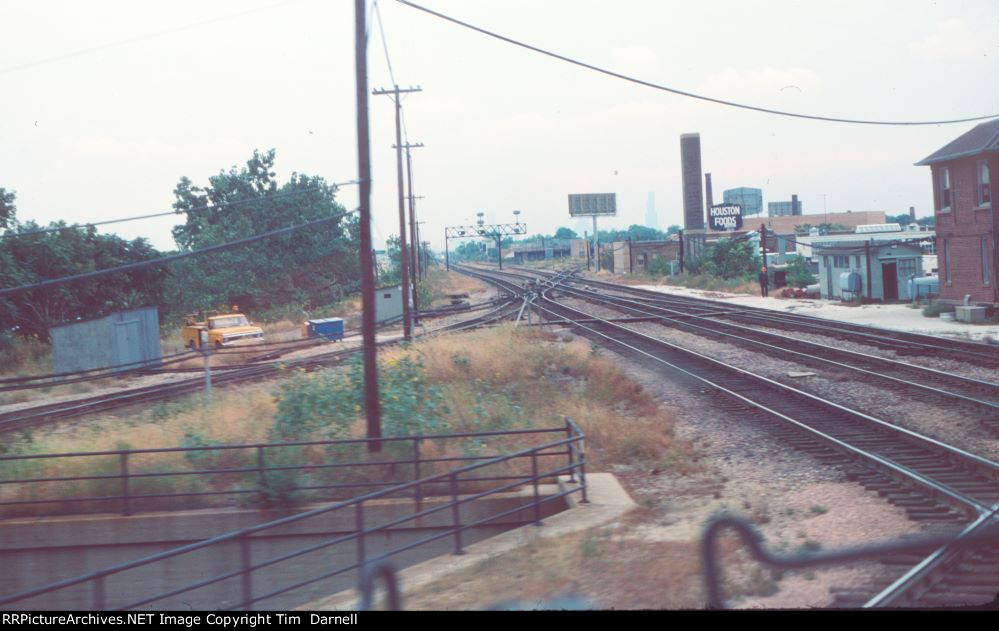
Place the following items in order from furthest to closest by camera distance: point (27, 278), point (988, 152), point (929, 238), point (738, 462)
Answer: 1. point (929, 238)
2. point (27, 278)
3. point (988, 152)
4. point (738, 462)

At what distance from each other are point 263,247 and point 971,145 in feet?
134

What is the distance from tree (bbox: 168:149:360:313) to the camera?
52.1 metres

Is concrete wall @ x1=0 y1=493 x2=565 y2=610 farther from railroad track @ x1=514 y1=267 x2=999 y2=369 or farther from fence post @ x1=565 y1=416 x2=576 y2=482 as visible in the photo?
railroad track @ x1=514 y1=267 x2=999 y2=369

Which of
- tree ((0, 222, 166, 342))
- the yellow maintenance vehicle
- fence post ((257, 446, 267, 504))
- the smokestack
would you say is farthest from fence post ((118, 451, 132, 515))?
the smokestack

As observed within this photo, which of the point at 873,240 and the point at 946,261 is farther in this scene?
the point at 873,240

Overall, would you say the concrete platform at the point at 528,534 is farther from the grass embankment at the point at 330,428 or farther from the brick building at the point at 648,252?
the brick building at the point at 648,252

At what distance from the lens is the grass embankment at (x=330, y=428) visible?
A: 11.5 m

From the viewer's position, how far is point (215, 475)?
11.8 metres

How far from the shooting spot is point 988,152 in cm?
3078

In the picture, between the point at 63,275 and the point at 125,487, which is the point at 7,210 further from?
the point at 125,487

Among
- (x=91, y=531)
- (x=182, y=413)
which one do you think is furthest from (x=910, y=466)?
(x=182, y=413)

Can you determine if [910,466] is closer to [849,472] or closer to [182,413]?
[849,472]

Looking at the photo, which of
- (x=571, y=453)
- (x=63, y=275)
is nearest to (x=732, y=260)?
(x=63, y=275)

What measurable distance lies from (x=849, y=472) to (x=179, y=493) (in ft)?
27.8
